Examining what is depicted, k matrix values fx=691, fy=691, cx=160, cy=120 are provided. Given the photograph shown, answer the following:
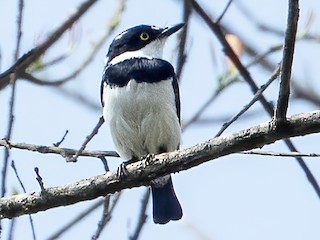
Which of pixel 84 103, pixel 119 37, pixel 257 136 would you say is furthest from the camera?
pixel 119 37

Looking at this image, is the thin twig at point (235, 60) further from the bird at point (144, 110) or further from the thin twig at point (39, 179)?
the thin twig at point (39, 179)

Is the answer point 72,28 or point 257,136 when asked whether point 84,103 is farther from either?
point 257,136

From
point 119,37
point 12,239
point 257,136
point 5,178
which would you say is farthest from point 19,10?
point 119,37

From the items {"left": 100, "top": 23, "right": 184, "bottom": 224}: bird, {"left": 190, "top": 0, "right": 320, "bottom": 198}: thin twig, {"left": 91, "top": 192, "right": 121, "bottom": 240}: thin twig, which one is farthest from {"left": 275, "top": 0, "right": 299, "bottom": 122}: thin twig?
{"left": 100, "top": 23, "right": 184, "bottom": 224}: bird

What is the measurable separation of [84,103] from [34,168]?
1.63 meters

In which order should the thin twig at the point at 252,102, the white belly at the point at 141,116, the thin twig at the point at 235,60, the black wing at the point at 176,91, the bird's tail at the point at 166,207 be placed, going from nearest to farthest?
the thin twig at the point at 252,102, the thin twig at the point at 235,60, the white belly at the point at 141,116, the black wing at the point at 176,91, the bird's tail at the point at 166,207

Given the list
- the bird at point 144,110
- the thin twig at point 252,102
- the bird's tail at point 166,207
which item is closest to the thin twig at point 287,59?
the thin twig at point 252,102

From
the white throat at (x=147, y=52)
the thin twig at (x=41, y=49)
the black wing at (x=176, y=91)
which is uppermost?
the white throat at (x=147, y=52)

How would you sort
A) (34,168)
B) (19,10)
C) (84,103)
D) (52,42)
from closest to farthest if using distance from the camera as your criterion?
(34,168) < (19,10) < (52,42) < (84,103)

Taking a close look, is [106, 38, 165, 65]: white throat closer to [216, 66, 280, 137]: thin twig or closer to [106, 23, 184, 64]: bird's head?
[106, 23, 184, 64]: bird's head

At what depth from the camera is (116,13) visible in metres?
4.04

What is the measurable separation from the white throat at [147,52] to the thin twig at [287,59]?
2053 millimetres

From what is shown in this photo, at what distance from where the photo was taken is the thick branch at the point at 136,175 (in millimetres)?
2629

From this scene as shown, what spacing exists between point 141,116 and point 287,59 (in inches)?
70.0
